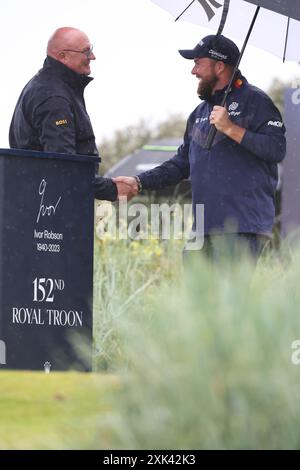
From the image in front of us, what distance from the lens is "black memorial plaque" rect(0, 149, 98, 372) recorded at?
6.97 metres

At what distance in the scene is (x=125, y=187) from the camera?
8039 millimetres

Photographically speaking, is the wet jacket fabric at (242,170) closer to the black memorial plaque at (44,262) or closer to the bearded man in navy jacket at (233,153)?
the bearded man in navy jacket at (233,153)

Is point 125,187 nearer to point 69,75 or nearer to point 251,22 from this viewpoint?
point 69,75

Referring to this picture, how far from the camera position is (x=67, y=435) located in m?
4.28

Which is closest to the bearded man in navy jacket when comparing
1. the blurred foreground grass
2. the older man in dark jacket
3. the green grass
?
the older man in dark jacket

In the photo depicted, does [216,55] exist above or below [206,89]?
above

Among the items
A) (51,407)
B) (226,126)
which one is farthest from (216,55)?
(51,407)

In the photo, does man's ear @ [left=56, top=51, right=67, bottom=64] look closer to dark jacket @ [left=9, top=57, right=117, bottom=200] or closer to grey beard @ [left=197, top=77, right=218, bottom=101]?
dark jacket @ [left=9, top=57, right=117, bottom=200]

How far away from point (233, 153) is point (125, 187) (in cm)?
76

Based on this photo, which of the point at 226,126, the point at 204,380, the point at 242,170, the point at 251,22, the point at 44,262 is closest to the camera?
the point at 204,380

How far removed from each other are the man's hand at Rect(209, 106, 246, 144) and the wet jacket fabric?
7 centimetres

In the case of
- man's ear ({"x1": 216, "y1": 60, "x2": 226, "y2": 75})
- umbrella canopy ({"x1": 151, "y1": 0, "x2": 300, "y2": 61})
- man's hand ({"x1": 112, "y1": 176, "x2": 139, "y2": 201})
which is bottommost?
man's hand ({"x1": 112, "y1": 176, "x2": 139, "y2": 201})
